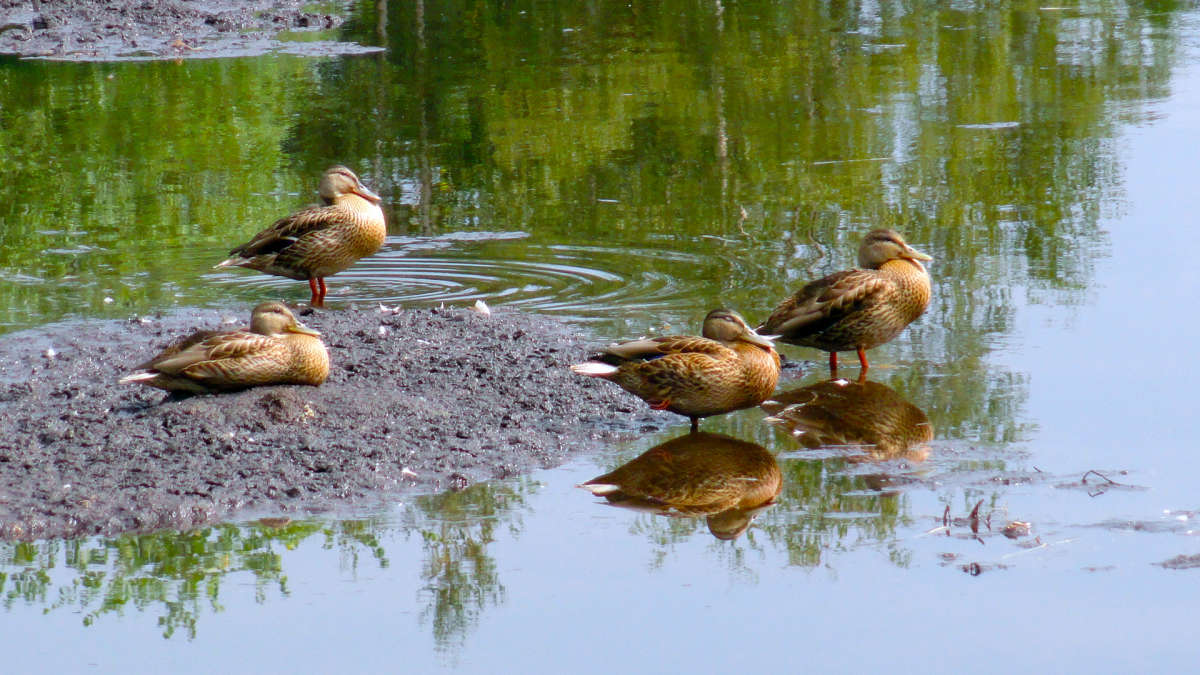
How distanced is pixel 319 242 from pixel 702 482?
4.41 meters

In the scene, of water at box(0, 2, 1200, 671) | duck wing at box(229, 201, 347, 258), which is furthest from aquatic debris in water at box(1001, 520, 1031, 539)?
duck wing at box(229, 201, 347, 258)

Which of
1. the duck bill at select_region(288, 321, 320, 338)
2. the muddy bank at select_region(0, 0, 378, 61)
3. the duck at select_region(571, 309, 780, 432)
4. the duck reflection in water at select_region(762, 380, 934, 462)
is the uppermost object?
the muddy bank at select_region(0, 0, 378, 61)

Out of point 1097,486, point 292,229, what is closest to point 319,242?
point 292,229

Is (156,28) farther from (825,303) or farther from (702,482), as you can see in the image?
(702,482)

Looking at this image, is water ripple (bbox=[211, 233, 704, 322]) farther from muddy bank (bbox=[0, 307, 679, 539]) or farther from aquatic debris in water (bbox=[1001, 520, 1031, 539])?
aquatic debris in water (bbox=[1001, 520, 1031, 539])

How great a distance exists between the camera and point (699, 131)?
14.2m

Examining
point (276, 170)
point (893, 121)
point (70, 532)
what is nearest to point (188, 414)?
point (70, 532)

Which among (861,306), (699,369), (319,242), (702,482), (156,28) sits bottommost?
(702,482)

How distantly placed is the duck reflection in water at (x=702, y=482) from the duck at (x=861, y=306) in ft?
4.00

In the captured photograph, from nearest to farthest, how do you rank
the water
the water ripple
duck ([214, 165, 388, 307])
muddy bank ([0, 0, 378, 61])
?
1. the water
2. the water ripple
3. duck ([214, 165, 388, 307])
4. muddy bank ([0, 0, 378, 61])

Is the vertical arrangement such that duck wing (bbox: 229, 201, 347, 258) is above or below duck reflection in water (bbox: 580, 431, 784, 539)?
above

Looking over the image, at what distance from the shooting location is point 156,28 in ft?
69.8

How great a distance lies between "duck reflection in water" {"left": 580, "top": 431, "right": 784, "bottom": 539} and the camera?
20.1ft

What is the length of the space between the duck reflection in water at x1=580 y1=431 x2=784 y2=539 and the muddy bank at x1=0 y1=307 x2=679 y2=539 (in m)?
0.37
